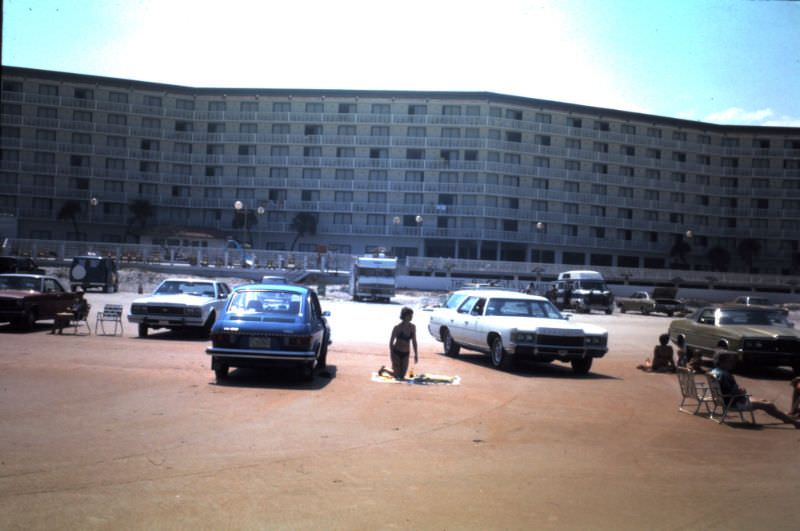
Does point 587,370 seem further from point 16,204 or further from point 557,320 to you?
point 16,204

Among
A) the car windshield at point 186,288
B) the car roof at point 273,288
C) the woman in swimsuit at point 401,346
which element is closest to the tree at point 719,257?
the car windshield at point 186,288

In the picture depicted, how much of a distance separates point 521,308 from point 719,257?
67.6 metres

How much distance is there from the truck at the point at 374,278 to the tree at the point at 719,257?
44197 mm

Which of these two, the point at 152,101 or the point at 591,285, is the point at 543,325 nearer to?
the point at 591,285

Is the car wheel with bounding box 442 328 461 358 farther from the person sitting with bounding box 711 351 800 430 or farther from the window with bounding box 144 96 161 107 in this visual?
the window with bounding box 144 96 161 107

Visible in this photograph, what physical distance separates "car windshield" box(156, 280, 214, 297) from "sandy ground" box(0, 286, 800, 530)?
21.0 feet

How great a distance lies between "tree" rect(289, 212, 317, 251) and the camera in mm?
72562

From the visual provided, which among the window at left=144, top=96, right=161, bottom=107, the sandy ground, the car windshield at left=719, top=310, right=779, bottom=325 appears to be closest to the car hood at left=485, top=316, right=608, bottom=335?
the sandy ground

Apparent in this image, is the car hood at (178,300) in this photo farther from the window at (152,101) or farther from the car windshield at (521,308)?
the window at (152,101)

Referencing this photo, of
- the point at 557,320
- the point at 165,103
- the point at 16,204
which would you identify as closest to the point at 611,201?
the point at 165,103

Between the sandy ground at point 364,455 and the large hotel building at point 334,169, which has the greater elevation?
the large hotel building at point 334,169

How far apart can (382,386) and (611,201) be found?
68857mm

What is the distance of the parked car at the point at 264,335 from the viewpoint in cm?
1191

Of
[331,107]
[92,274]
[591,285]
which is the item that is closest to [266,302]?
[92,274]
